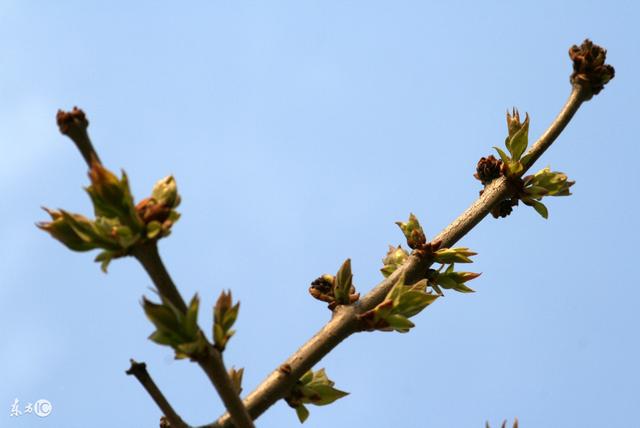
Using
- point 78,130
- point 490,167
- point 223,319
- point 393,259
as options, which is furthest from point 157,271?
point 490,167

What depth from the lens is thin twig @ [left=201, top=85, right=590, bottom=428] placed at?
3.06m

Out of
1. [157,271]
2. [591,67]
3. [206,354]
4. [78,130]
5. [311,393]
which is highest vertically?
[78,130]

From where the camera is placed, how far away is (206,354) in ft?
8.80

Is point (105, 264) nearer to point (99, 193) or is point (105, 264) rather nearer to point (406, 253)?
point (99, 193)

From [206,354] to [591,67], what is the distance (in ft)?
8.65

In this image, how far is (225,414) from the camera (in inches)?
115

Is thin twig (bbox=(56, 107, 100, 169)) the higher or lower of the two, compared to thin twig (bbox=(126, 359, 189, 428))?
higher

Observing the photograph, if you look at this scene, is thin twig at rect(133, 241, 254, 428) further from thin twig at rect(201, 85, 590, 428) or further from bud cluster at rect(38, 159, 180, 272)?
thin twig at rect(201, 85, 590, 428)

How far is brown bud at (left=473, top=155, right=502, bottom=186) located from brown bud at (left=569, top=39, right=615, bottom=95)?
590 mm

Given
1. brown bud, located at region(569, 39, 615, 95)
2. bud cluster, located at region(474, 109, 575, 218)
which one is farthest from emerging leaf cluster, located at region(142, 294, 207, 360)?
brown bud, located at region(569, 39, 615, 95)

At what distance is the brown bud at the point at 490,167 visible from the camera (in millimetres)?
4203

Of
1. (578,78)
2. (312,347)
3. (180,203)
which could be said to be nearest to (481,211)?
(578,78)

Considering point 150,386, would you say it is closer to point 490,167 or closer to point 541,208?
point 490,167

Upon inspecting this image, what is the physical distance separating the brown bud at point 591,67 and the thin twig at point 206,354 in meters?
2.53
